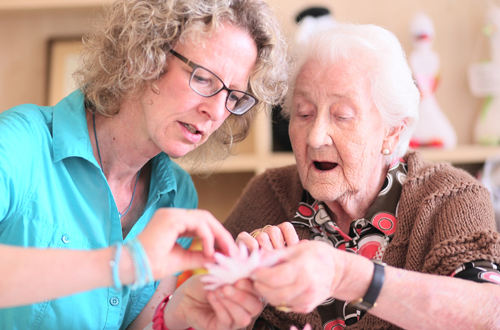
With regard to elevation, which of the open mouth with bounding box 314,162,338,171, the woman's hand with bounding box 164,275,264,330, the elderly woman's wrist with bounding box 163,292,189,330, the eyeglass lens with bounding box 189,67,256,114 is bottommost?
the elderly woman's wrist with bounding box 163,292,189,330

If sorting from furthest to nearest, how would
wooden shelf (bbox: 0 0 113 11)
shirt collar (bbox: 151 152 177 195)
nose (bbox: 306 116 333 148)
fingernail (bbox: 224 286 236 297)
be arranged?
wooden shelf (bbox: 0 0 113 11) < shirt collar (bbox: 151 152 177 195) < nose (bbox: 306 116 333 148) < fingernail (bbox: 224 286 236 297)

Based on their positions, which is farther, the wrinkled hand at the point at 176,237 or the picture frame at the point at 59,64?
the picture frame at the point at 59,64

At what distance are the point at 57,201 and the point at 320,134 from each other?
A: 0.74m

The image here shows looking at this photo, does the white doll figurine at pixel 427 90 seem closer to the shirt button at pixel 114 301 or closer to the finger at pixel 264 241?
the finger at pixel 264 241

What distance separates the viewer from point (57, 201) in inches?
45.1

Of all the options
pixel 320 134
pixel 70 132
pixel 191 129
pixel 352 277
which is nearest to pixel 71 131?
pixel 70 132

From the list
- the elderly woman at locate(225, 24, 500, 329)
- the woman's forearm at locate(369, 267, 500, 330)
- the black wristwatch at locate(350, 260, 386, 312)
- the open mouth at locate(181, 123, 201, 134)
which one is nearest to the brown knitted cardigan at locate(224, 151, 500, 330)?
the elderly woman at locate(225, 24, 500, 329)

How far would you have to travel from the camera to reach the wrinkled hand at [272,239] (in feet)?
3.57

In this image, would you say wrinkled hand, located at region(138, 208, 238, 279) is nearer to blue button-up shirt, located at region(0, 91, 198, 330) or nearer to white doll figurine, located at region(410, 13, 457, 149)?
blue button-up shirt, located at region(0, 91, 198, 330)

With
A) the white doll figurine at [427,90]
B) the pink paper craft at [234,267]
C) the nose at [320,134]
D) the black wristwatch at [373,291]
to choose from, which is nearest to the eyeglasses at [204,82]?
the nose at [320,134]

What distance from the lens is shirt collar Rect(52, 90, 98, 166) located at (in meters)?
1.16

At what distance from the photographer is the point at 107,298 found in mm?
1209

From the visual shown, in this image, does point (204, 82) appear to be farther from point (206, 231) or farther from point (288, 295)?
point (288, 295)

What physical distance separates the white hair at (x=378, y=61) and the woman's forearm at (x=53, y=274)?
0.89m
